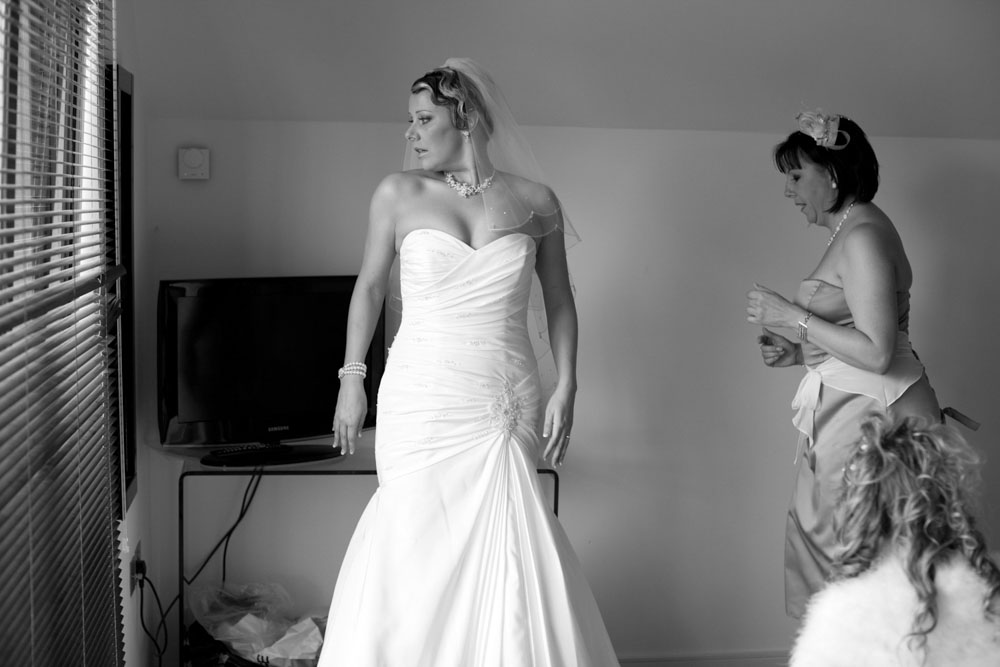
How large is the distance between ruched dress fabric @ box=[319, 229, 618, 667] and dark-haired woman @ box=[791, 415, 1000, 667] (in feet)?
2.99

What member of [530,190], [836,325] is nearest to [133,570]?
[530,190]

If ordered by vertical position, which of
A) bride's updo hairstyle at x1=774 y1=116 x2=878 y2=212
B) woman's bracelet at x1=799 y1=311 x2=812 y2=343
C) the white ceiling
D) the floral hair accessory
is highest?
the white ceiling

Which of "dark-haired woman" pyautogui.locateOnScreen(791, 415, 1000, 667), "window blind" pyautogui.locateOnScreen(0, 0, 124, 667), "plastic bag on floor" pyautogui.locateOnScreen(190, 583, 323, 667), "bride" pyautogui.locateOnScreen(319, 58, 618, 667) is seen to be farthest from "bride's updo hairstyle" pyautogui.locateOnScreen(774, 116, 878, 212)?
"plastic bag on floor" pyautogui.locateOnScreen(190, 583, 323, 667)

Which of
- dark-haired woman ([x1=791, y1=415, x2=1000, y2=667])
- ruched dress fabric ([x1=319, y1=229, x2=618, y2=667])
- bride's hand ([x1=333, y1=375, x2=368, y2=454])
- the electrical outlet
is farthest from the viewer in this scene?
the electrical outlet

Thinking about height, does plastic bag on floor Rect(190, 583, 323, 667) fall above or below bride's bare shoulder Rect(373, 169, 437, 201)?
below

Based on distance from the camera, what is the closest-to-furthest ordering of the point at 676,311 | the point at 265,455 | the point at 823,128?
the point at 823,128 < the point at 265,455 < the point at 676,311

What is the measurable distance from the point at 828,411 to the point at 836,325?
232 mm

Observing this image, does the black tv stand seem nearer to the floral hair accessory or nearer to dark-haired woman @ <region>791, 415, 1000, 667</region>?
the floral hair accessory

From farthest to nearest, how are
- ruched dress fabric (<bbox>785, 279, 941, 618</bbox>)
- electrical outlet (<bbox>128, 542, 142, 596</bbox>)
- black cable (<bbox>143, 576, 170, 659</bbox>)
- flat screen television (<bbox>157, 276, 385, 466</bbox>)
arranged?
black cable (<bbox>143, 576, 170, 659</bbox>), flat screen television (<bbox>157, 276, 385, 466</bbox>), electrical outlet (<bbox>128, 542, 142, 596</bbox>), ruched dress fabric (<bbox>785, 279, 941, 618</bbox>)

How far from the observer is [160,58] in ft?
10.1

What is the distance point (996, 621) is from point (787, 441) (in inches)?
87.1

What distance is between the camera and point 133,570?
115 inches

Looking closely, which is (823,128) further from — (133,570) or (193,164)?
(133,570)

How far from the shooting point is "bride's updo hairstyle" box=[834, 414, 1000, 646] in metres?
1.49
